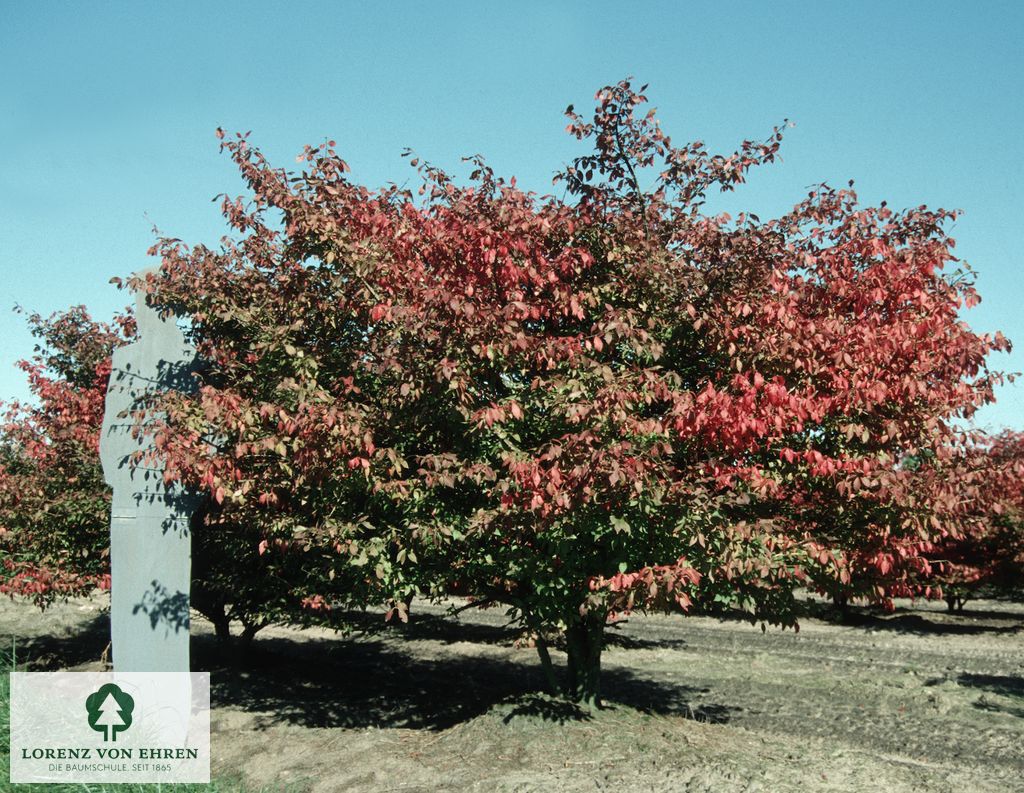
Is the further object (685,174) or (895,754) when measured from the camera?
(895,754)

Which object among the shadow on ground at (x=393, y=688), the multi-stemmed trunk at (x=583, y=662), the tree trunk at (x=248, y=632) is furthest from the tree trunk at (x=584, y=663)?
the tree trunk at (x=248, y=632)

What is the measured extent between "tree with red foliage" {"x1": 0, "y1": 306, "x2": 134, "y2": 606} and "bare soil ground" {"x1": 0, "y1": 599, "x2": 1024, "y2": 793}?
234 cm

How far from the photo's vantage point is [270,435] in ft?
22.2

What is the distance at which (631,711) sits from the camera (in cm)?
884

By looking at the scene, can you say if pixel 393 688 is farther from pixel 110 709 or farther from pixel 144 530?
pixel 144 530

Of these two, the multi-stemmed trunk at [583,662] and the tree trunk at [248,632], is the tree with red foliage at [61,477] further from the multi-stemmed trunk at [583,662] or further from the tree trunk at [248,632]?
the multi-stemmed trunk at [583,662]

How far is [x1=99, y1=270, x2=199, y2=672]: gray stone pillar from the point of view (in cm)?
789

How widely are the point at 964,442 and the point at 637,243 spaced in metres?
3.04

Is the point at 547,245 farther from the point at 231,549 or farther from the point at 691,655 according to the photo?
the point at 691,655

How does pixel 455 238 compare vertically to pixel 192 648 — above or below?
above

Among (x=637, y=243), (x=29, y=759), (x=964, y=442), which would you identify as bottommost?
(x=29, y=759)

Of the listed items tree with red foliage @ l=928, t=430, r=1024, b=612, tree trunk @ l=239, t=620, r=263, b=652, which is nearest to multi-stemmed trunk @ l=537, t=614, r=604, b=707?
tree trunk @ l=239, t=620, r=263, b=652

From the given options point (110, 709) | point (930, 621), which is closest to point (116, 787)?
point (110, 709)

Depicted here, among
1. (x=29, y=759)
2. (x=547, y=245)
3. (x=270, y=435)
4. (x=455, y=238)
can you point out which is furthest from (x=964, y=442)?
(x=29, y=759)
